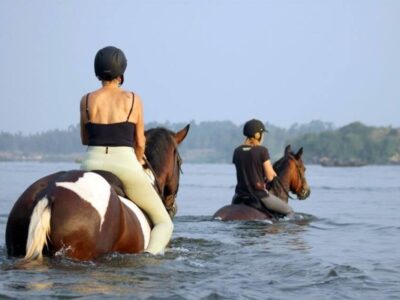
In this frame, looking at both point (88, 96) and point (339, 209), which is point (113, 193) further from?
point (339, 209)

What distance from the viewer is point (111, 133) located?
24.1 ft

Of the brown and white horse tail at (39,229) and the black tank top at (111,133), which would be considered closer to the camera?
the brown and white horse tail at (39,229)

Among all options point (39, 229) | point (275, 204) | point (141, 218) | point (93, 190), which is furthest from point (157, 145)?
point (275, 204)

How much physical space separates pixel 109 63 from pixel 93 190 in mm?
1394

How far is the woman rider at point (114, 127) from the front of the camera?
288 inches

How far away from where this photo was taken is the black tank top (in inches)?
289

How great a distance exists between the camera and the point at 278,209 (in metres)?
14.5

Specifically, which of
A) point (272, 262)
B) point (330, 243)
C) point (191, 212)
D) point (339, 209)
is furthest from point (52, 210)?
point (339, 209)

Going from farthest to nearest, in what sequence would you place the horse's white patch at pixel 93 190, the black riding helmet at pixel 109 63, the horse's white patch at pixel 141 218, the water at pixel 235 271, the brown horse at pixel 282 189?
the brown horse at pixel 282 189 → the black riding helmet at pixel 109 63 → the horse's white patch at pixel 141 218 → the horse's white patch at pixel 93 190 → the water at pixel 235 271

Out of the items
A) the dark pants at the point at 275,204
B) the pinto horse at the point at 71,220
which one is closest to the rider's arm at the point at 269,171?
the dark pants at the point at 275,204

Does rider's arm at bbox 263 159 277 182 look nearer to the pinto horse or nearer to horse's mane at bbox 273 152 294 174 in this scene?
horse's mane at bbox 273 152 294 174

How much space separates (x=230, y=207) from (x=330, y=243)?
9.54 ft

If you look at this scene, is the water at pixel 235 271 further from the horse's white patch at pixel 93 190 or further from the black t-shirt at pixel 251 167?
the black t-shirt at pixel 251 167

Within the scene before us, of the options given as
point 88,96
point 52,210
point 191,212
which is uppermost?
point 88,96
